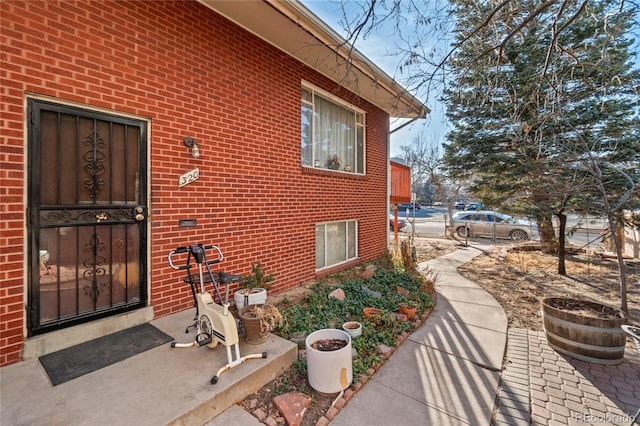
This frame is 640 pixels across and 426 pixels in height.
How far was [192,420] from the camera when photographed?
185cm

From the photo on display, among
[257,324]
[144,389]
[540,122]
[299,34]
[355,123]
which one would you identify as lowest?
[144,389]

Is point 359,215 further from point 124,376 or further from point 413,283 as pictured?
point 124,376

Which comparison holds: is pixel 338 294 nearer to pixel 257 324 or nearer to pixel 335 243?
pixel 335 243

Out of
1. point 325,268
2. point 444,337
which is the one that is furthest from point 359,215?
Answer: point 444,337

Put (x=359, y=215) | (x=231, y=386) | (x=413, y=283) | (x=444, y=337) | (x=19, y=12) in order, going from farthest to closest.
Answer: (x=359, y=215)
(x=413, y=283)
(x=444, y=337)
(x=19, y=12)
(x=231, y=386)

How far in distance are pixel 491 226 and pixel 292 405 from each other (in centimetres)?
1424

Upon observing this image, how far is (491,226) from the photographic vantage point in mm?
13508

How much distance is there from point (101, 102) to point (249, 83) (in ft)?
6.34

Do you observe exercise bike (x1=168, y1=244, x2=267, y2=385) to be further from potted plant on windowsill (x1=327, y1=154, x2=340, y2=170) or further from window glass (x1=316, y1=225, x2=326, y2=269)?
potted plant on windowsill (x1=327, y1=154, x2=340, y2=170)

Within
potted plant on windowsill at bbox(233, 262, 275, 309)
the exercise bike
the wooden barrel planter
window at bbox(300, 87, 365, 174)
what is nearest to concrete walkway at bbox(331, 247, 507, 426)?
the wooden barrel planter

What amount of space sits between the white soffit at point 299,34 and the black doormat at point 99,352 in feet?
11.2

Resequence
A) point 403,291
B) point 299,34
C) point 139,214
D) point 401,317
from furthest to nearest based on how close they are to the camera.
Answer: point 403,291 < point 299,34 < point 401,317 < point 139,214

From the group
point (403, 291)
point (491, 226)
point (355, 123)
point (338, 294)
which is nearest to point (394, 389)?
point (338, 294)

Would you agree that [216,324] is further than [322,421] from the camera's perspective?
Yes
